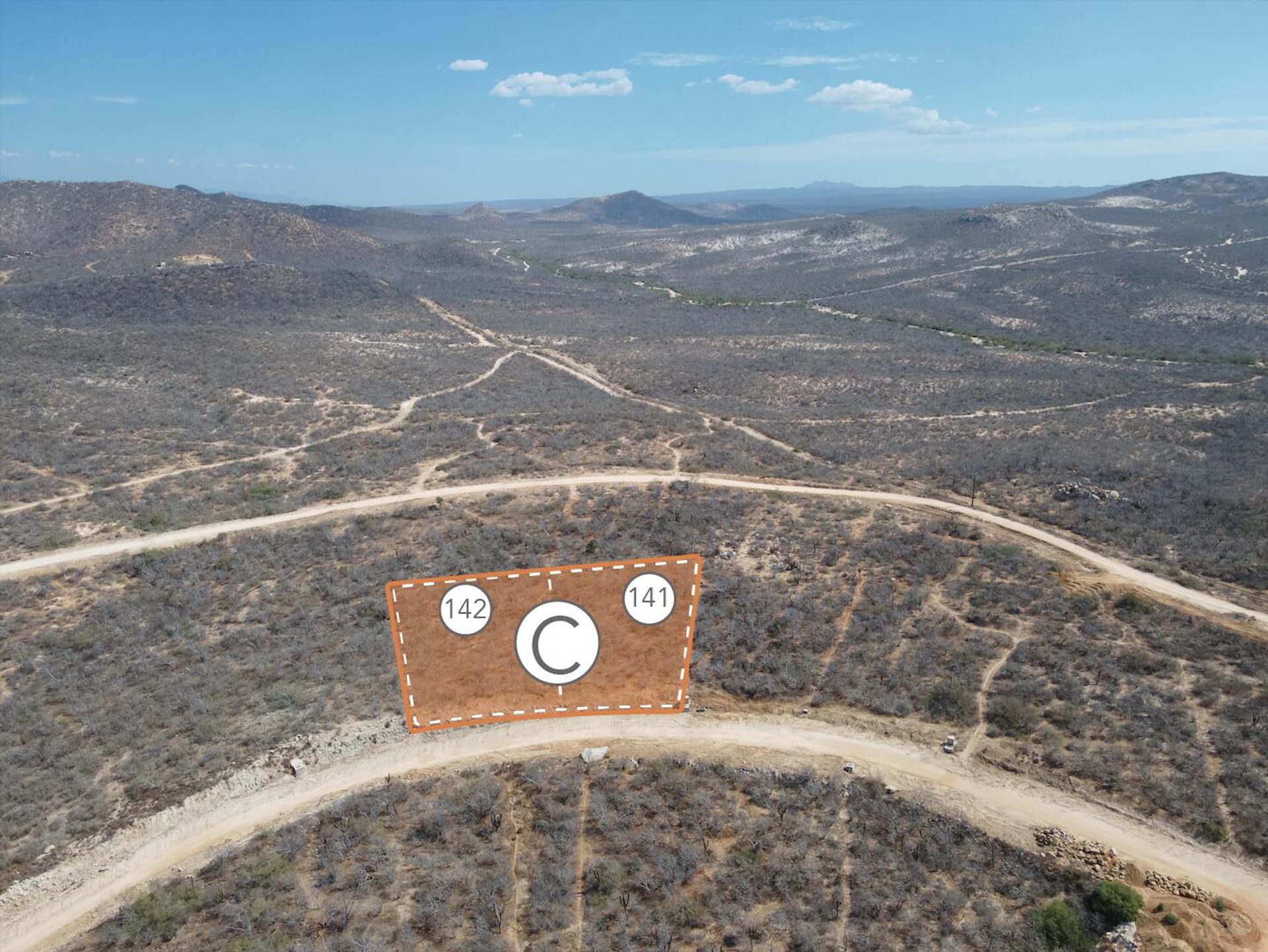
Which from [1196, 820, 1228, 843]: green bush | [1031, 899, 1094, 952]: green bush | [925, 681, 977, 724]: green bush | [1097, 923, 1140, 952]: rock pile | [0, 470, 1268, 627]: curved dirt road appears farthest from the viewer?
[0, 470, 1268, 627]: curved dirt road

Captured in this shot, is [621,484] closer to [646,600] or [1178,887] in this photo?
[646,600]

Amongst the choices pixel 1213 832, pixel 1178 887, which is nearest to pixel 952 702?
pixel 1213 832

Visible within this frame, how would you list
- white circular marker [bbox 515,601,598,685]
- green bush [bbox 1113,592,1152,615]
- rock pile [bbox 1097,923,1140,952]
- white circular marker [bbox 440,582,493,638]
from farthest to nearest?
1. green bush [bbox 1113,592,1152,615]
2. white circular marker [bbox 440,582,493,638]
3. rock pile [bbox 1097,923,1140,952]
4. white circular marker [bbox 515,601,598,685]

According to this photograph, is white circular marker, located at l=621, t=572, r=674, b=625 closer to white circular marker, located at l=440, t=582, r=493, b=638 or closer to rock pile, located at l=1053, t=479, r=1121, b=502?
white circular marker, located at l=440, t=582, r=493, b=638

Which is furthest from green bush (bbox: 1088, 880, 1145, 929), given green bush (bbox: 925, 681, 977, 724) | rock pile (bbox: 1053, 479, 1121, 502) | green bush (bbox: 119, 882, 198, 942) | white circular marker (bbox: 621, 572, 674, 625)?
rock pile (bbox: 1053, 479, 1121, 502)

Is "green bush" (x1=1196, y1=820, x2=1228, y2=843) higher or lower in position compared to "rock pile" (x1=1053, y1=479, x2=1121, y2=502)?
lower

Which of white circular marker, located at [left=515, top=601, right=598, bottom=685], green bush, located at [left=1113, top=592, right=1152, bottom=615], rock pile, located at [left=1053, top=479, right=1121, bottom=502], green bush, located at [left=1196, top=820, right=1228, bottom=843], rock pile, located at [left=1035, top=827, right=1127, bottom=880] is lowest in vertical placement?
rock pile, located at [left=1035, top=827, right=1127, bottom=880]

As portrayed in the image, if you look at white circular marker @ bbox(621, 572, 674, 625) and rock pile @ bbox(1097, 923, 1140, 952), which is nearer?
rock pile @ bbox(1097, 923, 1140, 952)
